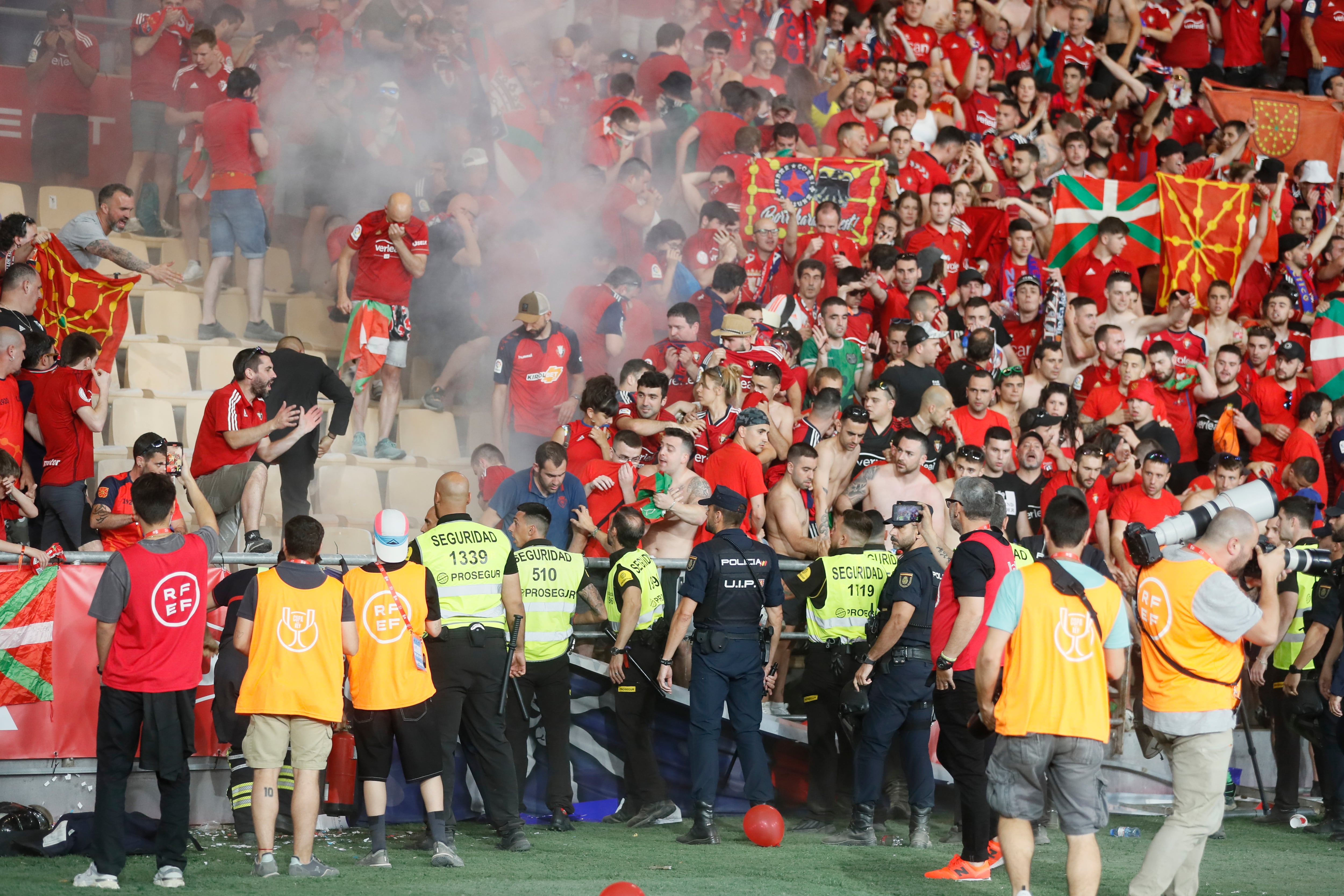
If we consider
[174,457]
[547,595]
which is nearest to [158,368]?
[174,457]

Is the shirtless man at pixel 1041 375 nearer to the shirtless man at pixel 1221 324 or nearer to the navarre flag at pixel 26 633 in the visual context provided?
the shirtless man at pixel 1221 324

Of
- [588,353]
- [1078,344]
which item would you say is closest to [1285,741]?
[1078,344]

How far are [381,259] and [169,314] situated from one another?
6.16 ft

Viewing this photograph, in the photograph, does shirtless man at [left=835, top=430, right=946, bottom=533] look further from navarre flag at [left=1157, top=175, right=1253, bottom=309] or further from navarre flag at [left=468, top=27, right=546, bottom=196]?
navarre flag at [left=1157, top=175, right=1253, bottom=309]

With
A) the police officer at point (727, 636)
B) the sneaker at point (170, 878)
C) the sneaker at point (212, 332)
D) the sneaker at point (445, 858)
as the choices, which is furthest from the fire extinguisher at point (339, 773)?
the sneaker at point (212, 332)

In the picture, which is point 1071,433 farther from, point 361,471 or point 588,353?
point 361,471

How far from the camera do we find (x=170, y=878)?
218 inches

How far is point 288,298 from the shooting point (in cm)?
1103

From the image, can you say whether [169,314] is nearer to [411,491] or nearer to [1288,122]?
[411,491]

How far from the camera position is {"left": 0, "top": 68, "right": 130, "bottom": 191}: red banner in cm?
1165

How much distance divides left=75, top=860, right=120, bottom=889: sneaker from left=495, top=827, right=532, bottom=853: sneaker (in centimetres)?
181

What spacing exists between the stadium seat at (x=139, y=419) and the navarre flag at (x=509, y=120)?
3557 millimetres

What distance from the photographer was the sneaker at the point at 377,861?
617 cm

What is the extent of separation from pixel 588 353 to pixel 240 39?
453cm
